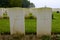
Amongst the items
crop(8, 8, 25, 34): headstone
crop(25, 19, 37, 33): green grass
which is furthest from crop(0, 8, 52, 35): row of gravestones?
crop(25, 19, 37, 33): green grass

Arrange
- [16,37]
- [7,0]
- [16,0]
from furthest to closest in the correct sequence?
[7,0] → [16,0] → [16,37]

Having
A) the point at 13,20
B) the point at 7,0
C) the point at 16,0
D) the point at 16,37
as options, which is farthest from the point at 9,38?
the point at 7,0

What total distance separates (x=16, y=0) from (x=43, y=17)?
26707mm

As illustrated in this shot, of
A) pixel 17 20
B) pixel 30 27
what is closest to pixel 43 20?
pixel 17 20

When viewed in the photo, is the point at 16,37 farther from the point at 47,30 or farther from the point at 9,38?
the point at 47,30

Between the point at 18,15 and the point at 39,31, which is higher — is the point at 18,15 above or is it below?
above

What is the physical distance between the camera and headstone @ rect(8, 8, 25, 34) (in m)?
7.97

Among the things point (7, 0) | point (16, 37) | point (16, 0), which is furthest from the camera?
point (7, 0)

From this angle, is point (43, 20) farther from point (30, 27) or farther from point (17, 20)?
point (30, 27)

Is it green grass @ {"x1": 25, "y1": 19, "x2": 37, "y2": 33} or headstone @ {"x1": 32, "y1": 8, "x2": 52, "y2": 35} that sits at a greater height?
headstone @ {"x1": 32, "y1": 8, "x2": 52, "y2": 35}

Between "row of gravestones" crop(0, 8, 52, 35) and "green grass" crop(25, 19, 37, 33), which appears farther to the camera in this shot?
"green grass" crop(25, 19, 37, 33)

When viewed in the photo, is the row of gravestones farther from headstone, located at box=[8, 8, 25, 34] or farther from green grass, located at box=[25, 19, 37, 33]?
green grass, located at box=[25, 19, 37, 33]

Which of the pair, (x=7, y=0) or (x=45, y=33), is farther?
(x=7, y=0)

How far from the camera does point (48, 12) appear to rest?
25.8ft
